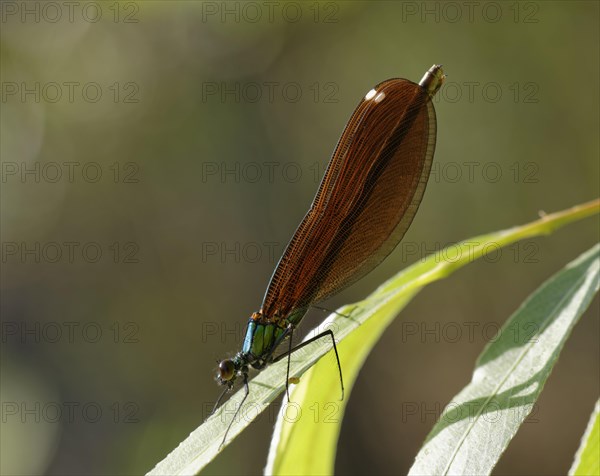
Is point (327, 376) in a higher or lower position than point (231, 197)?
lower

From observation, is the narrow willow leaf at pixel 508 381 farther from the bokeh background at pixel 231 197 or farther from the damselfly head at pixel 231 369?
the bokeh background at pixel 231 197

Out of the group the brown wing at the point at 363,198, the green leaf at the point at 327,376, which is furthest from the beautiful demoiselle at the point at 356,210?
the green leaf at the point at 327,376

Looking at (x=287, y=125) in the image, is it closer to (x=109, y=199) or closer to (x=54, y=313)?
(x=109, y=199)

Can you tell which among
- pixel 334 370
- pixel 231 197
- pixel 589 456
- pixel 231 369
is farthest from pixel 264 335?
pixel 231 197

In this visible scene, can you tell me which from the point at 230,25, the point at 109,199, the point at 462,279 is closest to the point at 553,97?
the point at 462,279

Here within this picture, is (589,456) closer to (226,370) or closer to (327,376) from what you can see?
(327,376)

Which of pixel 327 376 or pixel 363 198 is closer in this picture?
pixel 327 376

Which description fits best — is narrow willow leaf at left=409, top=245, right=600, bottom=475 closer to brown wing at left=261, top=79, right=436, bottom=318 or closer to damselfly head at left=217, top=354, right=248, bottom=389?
brown wing at left=261, top=79, right=436, bottom=318

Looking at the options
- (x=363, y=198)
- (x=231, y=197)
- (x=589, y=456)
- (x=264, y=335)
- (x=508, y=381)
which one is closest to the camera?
(x=589, y=456)
